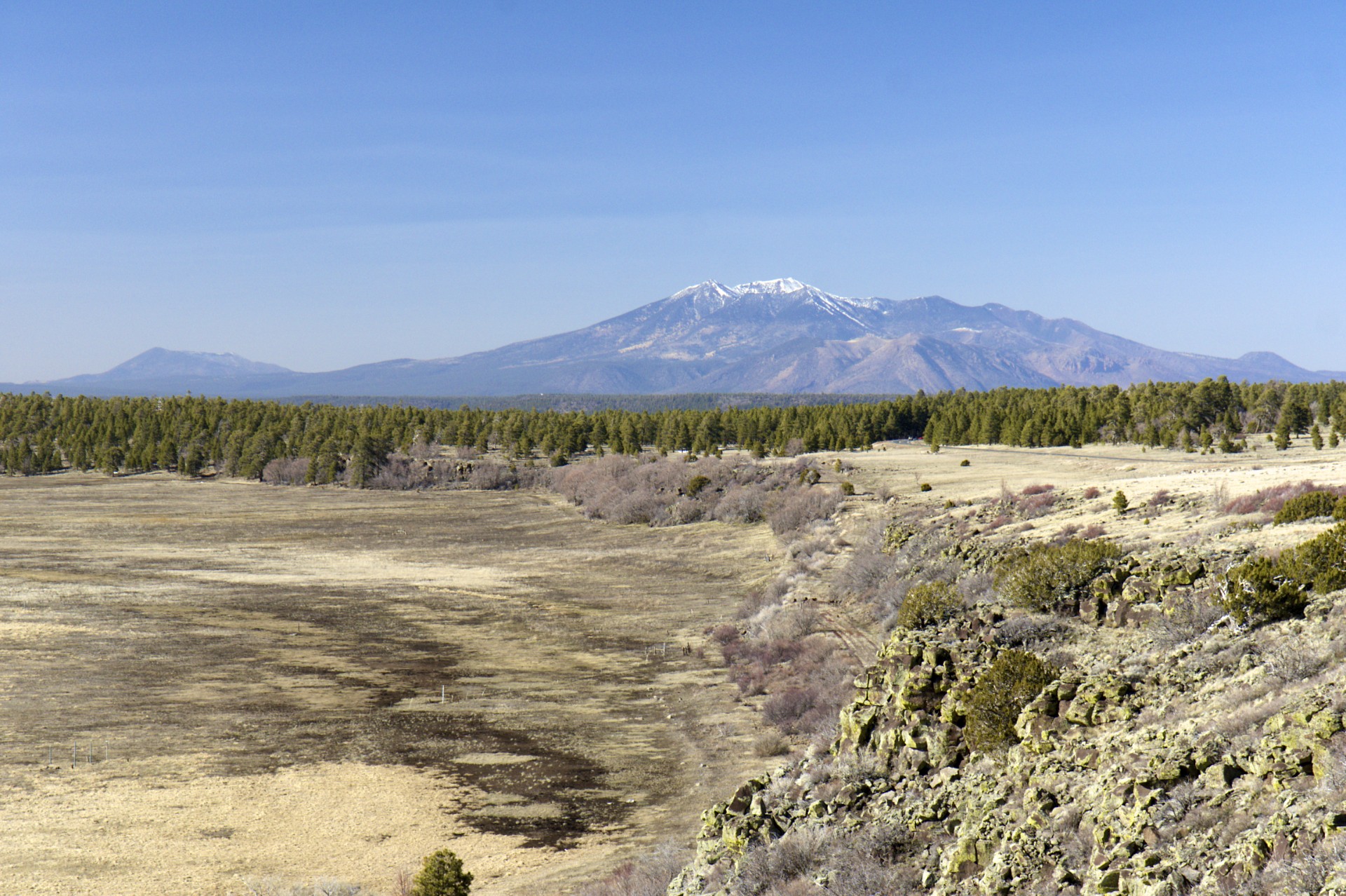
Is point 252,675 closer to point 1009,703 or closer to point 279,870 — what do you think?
point 279,870

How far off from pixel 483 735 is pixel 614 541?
39.0 metres

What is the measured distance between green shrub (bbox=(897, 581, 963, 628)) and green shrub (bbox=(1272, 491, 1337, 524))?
7.45 metres

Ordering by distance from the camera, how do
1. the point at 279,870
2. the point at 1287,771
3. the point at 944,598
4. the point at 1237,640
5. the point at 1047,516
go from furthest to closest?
the point at 1047,516, the point at 944,598, the point at 279,870, the point at 1237,640, the point at 1287,771

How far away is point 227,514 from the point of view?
262ft

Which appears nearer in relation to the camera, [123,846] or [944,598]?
[123,846]

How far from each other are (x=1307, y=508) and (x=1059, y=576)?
20.5 ft

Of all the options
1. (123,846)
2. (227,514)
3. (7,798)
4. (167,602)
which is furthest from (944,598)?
(227,514)

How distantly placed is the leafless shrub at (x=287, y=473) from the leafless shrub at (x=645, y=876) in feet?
329

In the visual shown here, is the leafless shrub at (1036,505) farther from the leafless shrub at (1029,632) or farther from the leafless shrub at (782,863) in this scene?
the leafless shrub at (782,863)

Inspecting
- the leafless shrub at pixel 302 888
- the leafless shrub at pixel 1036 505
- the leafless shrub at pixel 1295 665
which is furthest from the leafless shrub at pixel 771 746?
the leafless shrub at pixel 1036 505

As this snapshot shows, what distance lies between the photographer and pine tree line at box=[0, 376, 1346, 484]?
81812 mm

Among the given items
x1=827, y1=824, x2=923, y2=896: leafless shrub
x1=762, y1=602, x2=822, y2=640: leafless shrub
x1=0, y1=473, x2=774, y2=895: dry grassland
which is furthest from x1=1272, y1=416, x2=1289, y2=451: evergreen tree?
x1=827, y1=824, x2=923, y2=896: leafless shrub

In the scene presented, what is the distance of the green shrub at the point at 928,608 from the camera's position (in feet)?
72.8

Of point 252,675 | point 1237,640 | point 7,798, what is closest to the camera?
point 1237,640
